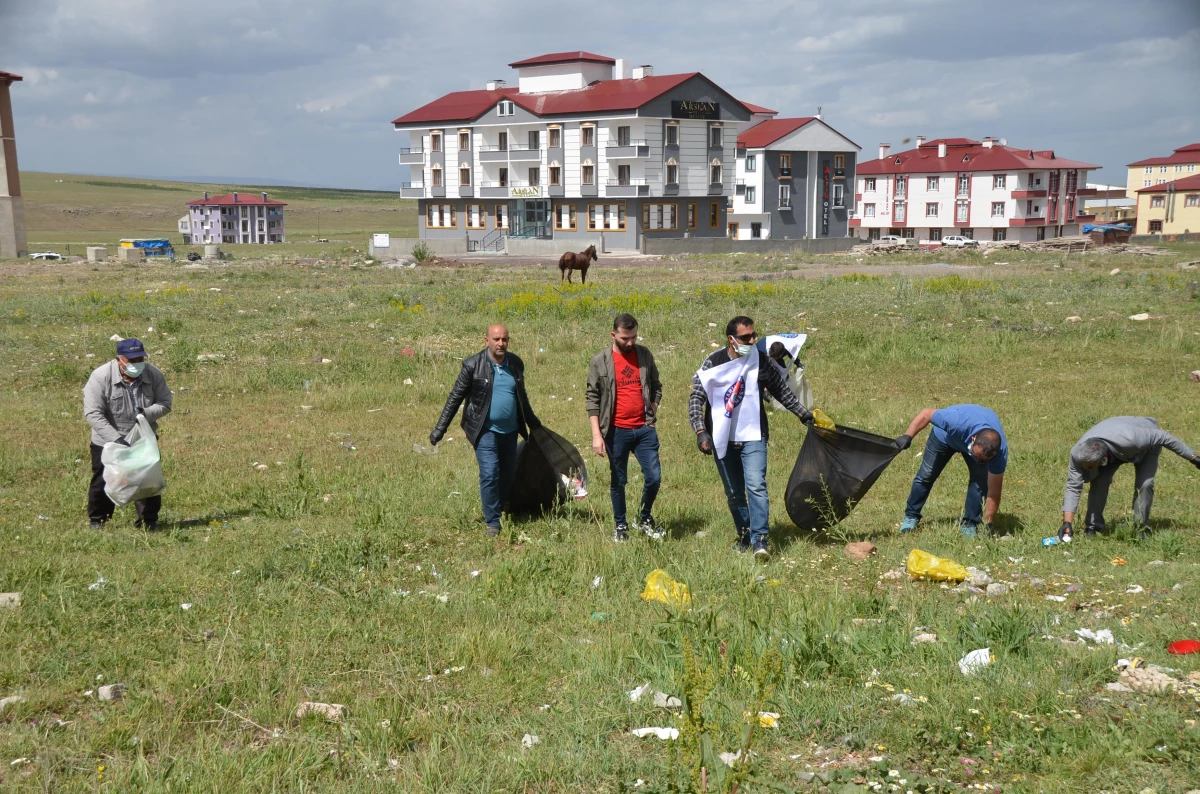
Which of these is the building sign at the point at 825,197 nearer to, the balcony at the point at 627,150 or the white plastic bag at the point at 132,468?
the balcony at the point at 627,150

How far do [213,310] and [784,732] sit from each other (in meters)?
20.3

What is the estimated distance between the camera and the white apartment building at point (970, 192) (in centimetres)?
7819

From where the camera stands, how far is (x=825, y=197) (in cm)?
7744

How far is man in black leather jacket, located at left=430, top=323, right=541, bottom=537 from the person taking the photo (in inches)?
319

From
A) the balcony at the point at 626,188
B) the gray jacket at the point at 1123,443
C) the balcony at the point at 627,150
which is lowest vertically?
the gray jacket at the point at 1123,443

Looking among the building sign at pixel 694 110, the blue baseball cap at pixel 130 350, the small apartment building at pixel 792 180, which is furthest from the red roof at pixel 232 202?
the blue baseball cap at pixel 130 350

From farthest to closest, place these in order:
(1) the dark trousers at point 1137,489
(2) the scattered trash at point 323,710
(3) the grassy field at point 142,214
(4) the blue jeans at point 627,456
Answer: (3) the grassy field at point 142,214
(4) the blue jeans at point 627,456
(1) the dark trousers at point 1137,489
(2) the scattered trash at point 323,710

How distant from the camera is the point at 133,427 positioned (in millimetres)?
8047

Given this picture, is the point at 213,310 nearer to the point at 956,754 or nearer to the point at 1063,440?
the point at 1063,440

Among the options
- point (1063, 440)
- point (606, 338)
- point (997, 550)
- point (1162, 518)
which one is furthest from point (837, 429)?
Answer: point (606, 338)

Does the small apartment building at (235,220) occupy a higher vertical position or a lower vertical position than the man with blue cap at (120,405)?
higher

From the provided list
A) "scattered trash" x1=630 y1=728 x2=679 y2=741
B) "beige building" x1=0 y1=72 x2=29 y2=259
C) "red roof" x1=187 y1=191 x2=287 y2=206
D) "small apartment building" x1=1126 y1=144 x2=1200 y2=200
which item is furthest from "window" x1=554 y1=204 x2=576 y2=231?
"small apartment building" x1=1126 y1=144 x2=1200 y2=200

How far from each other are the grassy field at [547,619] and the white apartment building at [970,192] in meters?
69.1

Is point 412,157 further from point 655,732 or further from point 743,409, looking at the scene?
point 655,732
